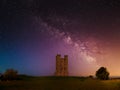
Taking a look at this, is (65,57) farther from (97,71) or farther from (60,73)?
(97,71)

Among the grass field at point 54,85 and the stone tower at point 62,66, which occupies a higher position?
the stone tower at point 62,66

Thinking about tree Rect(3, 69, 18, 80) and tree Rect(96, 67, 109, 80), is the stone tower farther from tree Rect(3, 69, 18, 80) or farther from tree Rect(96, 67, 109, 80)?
tree Rect(3, 69, 18, 80)

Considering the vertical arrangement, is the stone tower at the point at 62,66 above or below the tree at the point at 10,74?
above

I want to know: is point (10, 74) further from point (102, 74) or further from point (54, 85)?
point (102, 74)

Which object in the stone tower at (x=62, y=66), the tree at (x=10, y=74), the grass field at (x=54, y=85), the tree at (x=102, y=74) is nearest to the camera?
the grass field at (x=54, y=85)

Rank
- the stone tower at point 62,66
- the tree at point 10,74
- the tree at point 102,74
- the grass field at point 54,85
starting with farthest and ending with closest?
the stone tower at point 62,66 → the tree at point 102,74 → the tree at point 10,74 → the grass field at point 54,85

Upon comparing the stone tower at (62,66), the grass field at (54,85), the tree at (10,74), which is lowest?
the grass field at (54,85)

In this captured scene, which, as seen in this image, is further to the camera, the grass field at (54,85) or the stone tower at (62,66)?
the stone tower at (62,66)

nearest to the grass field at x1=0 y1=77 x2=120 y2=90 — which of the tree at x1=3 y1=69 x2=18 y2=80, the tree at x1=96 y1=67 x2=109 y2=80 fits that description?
the tree at x1=3 y1=69 x2=18 y2=80

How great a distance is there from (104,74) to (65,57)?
6460 centimetres

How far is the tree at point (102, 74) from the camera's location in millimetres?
103812

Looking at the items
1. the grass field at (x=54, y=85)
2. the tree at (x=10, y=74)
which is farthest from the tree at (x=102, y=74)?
Result: the tree at (x=10, y=74)

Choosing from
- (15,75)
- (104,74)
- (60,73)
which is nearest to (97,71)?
(104,74)

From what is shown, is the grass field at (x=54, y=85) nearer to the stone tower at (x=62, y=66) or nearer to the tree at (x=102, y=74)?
the tree at (x=102, y=74)
